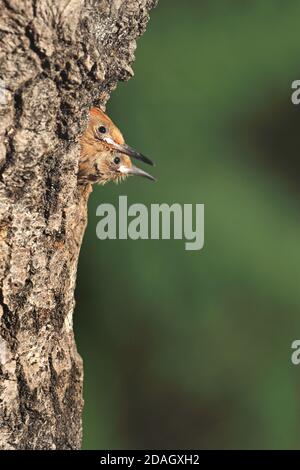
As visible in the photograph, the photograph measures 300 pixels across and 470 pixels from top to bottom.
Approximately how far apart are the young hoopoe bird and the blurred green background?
4.79 feet

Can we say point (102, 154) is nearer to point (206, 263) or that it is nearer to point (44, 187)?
point (44, 187)

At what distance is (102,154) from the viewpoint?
338cm

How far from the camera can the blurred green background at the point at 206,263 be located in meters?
5.08

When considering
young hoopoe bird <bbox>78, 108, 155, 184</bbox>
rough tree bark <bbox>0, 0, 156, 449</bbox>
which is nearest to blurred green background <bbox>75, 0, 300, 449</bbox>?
young hoopoe bird <bbox>78, 108, 155, 184</bbox>

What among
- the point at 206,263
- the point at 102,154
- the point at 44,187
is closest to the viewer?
the point at 44,187

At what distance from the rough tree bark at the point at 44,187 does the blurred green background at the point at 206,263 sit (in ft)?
7.06

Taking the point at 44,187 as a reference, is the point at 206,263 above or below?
above

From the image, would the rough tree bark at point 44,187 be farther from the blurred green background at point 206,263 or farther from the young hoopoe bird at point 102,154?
the blurred green background at point 206,263

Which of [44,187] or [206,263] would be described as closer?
[44,187]

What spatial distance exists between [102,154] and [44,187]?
748mm

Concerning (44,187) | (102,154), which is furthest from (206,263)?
(44,187)

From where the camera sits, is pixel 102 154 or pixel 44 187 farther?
pixel 102 154

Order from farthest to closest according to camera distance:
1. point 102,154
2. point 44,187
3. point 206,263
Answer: point 206,263, point 102,154, point 44,187

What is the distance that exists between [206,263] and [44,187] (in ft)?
8.17
